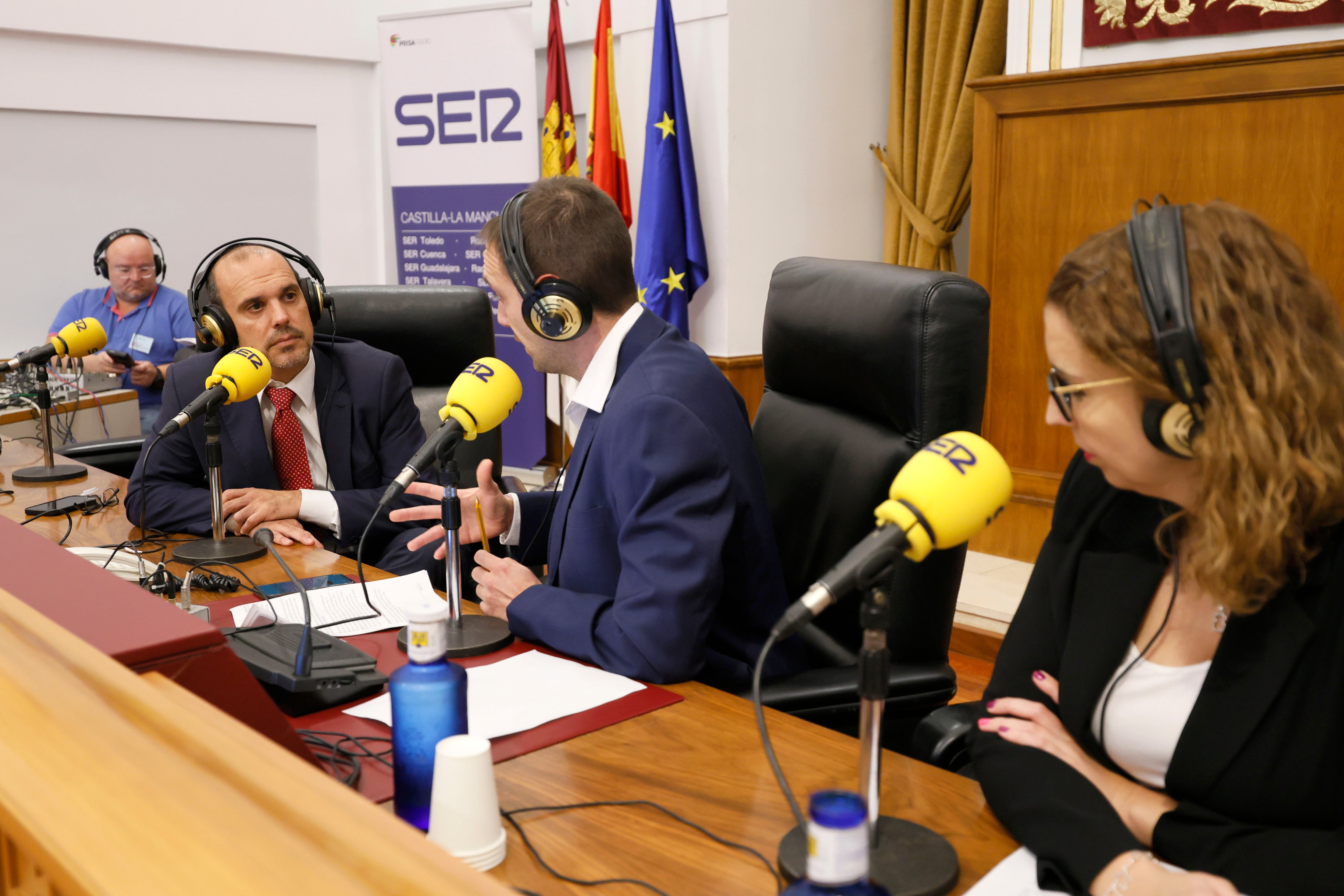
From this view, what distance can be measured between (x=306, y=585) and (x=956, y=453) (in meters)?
1.19

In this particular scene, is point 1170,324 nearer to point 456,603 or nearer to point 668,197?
point 456,603

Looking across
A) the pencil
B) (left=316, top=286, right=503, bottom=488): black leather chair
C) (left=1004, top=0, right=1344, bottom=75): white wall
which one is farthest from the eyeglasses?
(left=1004, top=0, right=1344, bottom=75): white wall

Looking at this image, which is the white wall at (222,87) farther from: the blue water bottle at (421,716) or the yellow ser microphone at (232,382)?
the blue water bottle at (421,716)

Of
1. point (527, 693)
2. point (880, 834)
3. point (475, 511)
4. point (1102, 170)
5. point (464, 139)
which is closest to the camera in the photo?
point (880, 834)

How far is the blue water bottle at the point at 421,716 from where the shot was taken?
91cm

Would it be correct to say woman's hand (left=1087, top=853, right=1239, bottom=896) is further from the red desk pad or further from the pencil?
the pencil

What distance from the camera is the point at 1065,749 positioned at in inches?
42.0

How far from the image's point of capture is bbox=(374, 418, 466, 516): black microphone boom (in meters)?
1.33

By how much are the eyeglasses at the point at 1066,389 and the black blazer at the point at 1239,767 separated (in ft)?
0.75

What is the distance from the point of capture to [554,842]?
93 centimetres

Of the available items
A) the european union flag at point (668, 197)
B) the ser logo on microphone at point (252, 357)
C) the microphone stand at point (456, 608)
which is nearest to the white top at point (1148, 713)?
the microphone stand at point (456, 608)

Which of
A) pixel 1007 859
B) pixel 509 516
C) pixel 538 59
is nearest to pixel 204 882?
pixel 1007 859

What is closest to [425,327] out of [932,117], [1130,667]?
[1130,667]

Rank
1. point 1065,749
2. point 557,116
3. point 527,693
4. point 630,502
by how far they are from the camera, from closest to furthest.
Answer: point 1065,749 → point 527,693 → point 630,502 → point 557,116
